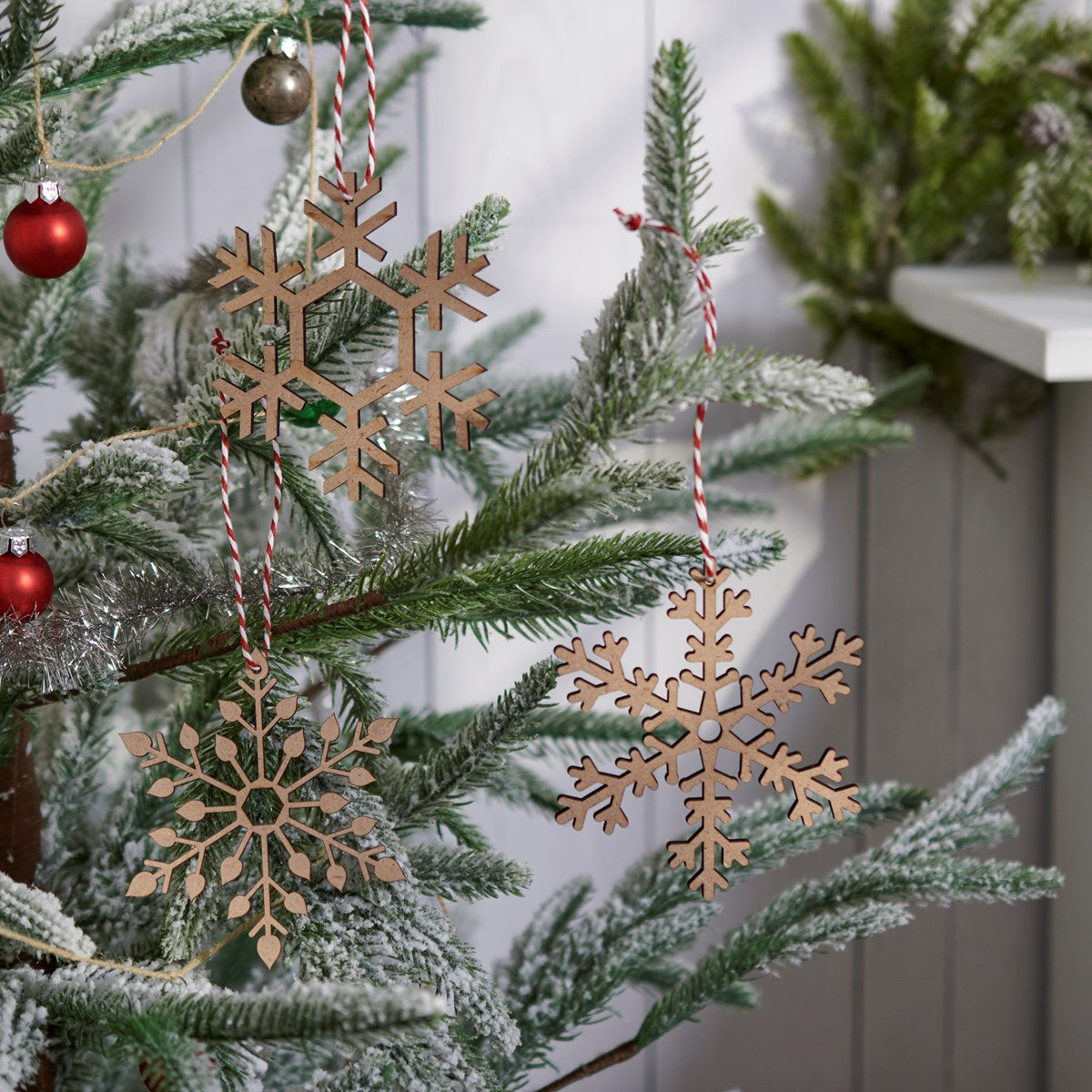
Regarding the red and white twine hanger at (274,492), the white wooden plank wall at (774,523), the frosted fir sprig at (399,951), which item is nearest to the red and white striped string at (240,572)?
the red and white twine hanger at (274,492)

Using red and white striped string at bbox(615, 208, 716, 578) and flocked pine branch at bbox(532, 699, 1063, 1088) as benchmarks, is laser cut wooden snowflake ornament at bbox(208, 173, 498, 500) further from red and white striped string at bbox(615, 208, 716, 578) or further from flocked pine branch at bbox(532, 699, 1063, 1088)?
flocked pine branch at bbox(532, 699, 1063, 1088)

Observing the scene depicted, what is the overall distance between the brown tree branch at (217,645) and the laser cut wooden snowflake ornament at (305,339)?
4cm

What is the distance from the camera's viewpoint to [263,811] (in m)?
0.49

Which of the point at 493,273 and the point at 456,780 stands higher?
the point at 493,273

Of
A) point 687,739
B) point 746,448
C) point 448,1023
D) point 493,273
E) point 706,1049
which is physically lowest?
point 706,1049

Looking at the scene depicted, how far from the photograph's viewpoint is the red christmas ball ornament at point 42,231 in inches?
19.8

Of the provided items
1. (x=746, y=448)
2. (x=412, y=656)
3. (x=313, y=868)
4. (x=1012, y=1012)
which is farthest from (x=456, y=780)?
(x=1012, y=1012)

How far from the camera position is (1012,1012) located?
1.14 meters

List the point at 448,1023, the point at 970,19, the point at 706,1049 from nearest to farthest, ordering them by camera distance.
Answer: the point at 448,1023, the point at 970,19, the point at 706,1049

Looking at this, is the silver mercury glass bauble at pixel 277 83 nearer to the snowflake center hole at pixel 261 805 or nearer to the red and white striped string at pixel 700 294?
the red and white striped string at pixel 700 294

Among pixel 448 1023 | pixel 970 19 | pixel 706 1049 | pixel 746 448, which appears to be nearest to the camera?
pixel 448 1023

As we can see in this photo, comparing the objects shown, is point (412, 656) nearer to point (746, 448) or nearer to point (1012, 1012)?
point (746, 448)

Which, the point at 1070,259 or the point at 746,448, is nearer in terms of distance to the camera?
the point at 746,448

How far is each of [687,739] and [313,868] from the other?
168 millimetres
